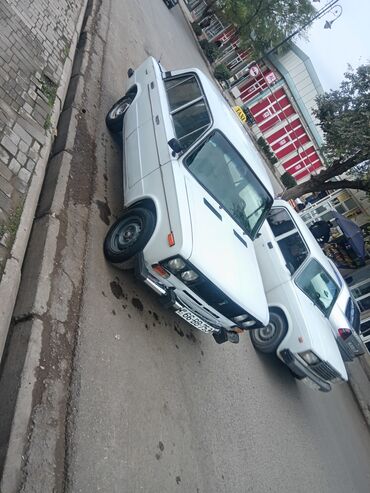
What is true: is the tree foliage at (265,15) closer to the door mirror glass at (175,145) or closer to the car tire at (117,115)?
the car tire at (117,115)

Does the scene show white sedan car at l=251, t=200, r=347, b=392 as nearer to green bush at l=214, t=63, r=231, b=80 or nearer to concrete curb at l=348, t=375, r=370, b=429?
concrete curb at l=348, t=375, r=370, b=429

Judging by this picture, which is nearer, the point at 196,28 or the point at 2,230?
the point at 2,230

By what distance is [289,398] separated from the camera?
276 inches

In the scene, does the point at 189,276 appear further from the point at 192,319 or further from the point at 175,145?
the point at 175,145

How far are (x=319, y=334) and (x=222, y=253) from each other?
10.9 ft

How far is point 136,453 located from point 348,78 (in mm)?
14464

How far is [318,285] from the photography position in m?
7.46

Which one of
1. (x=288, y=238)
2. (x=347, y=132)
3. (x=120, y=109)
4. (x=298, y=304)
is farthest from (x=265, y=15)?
(x=298, y=304)

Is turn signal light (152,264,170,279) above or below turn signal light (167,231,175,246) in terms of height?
below

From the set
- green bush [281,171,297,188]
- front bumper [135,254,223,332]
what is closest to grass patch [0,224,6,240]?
front bumper [135,254,223,332]

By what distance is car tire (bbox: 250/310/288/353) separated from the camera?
674cm

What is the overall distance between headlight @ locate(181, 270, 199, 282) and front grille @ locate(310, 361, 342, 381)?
3.56 meters

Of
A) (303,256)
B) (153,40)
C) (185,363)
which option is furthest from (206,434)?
(153,40)

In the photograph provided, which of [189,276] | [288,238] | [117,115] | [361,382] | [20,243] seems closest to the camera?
[20,243]
